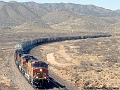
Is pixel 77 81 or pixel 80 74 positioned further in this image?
pixel 80 74

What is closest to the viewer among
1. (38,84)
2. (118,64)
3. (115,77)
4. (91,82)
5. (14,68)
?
(38,84)

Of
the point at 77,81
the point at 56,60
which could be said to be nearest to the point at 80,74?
the point at 77,81

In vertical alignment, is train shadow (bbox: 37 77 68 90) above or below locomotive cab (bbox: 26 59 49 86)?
below

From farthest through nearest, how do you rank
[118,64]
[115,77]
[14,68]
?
1. [118,64]
2. [14,68]
3. [115,77]

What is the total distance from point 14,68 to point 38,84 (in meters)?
16.1

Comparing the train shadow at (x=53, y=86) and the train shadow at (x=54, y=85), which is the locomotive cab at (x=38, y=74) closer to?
the train shadow at (x=53, y=86)

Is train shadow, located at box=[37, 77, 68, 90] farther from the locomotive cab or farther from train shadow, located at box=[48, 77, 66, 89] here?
the locomotive cab

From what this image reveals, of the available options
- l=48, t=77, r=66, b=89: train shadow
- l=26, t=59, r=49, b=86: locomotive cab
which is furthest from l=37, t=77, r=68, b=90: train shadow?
l=26, t=59, r=49, b=86: locomotive cab

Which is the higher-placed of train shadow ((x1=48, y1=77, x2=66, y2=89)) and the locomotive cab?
the locomotive cab

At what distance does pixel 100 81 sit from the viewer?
135ft

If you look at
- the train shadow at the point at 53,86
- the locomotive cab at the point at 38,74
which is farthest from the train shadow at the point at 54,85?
the locomotive cab at the point at 38,74

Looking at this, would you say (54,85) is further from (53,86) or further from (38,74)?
(38,74)

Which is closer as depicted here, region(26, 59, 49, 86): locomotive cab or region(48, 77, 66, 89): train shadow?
region(26, 59, 49, 86): locomotive cab

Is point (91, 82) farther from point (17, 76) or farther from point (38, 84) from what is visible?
point (17, 76)
